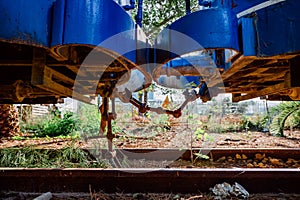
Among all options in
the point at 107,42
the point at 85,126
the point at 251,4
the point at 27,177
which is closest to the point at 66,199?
the point at 27,177

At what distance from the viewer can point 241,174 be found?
1.77 m

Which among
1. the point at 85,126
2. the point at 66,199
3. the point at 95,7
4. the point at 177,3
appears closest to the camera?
the point at 95,7

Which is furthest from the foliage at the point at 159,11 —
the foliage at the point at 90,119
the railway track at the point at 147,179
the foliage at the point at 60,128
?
the railway track at the point at 147,179

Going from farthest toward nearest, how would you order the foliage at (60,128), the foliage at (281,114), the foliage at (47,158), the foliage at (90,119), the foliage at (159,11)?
the foliage at (60,128), the foliage at (281,114), the foliage at (90,119), the foliage at (159,11), the foliage at (47,158)

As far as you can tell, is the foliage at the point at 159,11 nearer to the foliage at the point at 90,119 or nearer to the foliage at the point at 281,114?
the foliage at the point at 90,119

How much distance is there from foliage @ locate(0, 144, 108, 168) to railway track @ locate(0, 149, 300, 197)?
0.67 m

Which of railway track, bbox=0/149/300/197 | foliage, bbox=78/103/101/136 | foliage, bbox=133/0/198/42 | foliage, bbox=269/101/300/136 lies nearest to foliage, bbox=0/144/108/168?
railway track, bbox=0/149/300/197

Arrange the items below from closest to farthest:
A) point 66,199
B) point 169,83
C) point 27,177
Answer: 1. point 66,199
2. point 27,177
3. point 169,83

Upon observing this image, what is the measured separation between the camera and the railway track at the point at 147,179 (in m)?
1.78

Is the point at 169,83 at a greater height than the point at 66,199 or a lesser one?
greater

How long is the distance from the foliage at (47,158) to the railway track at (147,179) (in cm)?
67

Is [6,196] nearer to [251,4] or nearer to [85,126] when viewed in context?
[251,4]

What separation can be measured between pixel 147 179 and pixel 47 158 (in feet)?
5.30

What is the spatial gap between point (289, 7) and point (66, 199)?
6.33 ft
